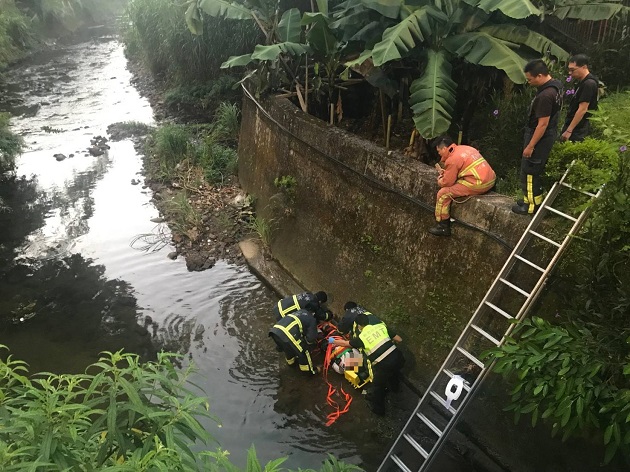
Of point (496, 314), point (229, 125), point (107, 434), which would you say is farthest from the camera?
point (229, 125)

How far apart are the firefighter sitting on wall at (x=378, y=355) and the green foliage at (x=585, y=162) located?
8.20ft

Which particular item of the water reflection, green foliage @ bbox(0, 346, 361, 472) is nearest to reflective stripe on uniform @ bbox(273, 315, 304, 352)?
the water reflection

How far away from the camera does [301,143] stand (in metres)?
7.90

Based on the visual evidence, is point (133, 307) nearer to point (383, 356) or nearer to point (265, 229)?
point (265, 229)

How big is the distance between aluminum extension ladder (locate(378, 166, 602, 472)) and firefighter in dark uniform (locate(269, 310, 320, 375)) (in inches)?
61.7

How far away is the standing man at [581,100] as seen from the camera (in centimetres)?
536

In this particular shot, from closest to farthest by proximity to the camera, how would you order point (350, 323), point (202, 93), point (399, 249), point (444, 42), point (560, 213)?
point (560, 213) < point (350, 323) < point (399, 249) < point (444, 42) < point (202, 93)

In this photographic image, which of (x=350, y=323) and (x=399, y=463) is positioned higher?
(x=350, y=323)

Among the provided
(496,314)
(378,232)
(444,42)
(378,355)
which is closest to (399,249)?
(378,232)

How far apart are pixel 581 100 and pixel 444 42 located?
1.85 meters

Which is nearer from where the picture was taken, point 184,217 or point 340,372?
point 340,372

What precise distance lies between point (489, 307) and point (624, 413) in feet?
5.98

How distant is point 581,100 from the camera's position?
17.9ft

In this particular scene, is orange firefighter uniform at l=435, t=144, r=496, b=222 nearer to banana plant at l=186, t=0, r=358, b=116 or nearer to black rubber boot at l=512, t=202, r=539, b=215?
black rubber boot at l=512, t=202, r=539, b=215
